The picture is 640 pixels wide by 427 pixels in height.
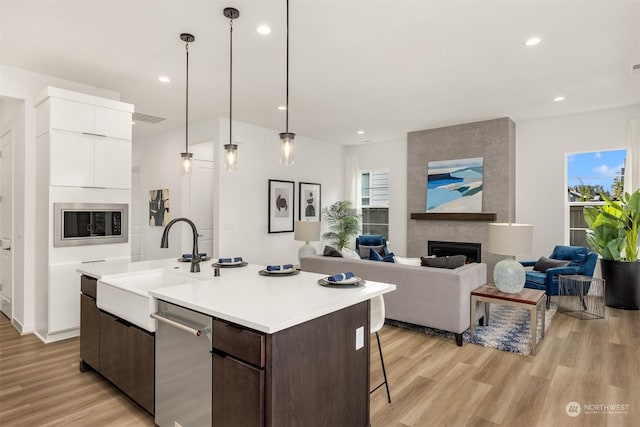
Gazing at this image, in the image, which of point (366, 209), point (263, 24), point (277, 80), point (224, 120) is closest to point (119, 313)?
point (263, 24)

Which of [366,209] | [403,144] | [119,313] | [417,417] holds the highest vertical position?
[403,144]

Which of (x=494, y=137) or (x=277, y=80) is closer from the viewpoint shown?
(x=277, y=80)

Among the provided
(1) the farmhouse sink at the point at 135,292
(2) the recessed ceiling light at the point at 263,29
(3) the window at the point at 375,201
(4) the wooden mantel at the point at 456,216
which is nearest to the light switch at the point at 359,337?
(1) the farmhouse sink at the point at 135,292

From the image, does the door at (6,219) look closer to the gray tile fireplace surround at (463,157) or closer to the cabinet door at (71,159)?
the cabinet door at (71,159)

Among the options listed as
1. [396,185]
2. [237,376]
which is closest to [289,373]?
[237,376]

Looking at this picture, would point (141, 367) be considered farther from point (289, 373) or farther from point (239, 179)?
point (239, 179)

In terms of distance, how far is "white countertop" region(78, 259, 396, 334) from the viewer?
5.04 feet

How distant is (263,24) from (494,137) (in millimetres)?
4442

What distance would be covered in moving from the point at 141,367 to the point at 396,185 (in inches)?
244

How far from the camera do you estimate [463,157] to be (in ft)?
20.2

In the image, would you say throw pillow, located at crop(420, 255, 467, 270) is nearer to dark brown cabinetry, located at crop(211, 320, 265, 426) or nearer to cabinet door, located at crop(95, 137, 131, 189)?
dark brown cabinetry, located at crop(211, 320, 265, 426)

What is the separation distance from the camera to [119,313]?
89.7 inches

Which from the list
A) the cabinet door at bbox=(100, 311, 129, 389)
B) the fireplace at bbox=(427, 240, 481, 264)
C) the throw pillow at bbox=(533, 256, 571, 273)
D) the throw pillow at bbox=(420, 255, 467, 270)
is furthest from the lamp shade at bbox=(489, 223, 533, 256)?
the cabinet door at bbox=(100, 311, 129, 389)

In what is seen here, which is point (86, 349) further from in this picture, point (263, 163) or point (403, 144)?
point (403, 144)
